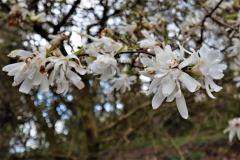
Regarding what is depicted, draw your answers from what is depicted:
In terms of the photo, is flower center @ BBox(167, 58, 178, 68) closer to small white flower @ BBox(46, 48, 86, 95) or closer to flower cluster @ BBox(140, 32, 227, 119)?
flower cluster @ BBox(140, 32, 227, 119)

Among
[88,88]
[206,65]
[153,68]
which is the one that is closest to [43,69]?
[153,68]

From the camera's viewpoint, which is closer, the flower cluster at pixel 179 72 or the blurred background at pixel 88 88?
the flower cluster at pixel 179 72

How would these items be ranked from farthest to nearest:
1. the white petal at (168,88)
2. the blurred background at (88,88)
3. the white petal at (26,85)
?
the blurred background at (88,88), the white petal at (26,85), the white petal at (168,88)

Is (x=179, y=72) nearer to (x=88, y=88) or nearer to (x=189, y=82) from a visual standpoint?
(x=189, y=82)

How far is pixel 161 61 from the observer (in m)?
0.87

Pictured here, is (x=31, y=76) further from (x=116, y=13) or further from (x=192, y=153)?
(x=192, y=153)

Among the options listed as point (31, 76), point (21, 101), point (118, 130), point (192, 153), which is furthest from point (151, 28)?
point (192, 153)

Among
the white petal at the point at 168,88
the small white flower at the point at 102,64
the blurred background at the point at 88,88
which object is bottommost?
the blurred background at the point at 88,88

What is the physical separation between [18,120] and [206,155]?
4.46 meters

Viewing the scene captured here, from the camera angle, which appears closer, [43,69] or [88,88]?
[43,69]

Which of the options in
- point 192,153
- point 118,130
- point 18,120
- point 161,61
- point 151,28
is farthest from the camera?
point 192,153

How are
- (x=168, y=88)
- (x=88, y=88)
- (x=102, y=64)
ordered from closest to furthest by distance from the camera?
(x=168, y=88)
(x=102, y=64)
(x=88, y=88)

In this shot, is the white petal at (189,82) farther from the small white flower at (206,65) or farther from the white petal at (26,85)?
the white petal at (26,85)

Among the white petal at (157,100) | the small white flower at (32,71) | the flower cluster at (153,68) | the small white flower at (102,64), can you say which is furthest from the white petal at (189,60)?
the small white flower at (32,71)
